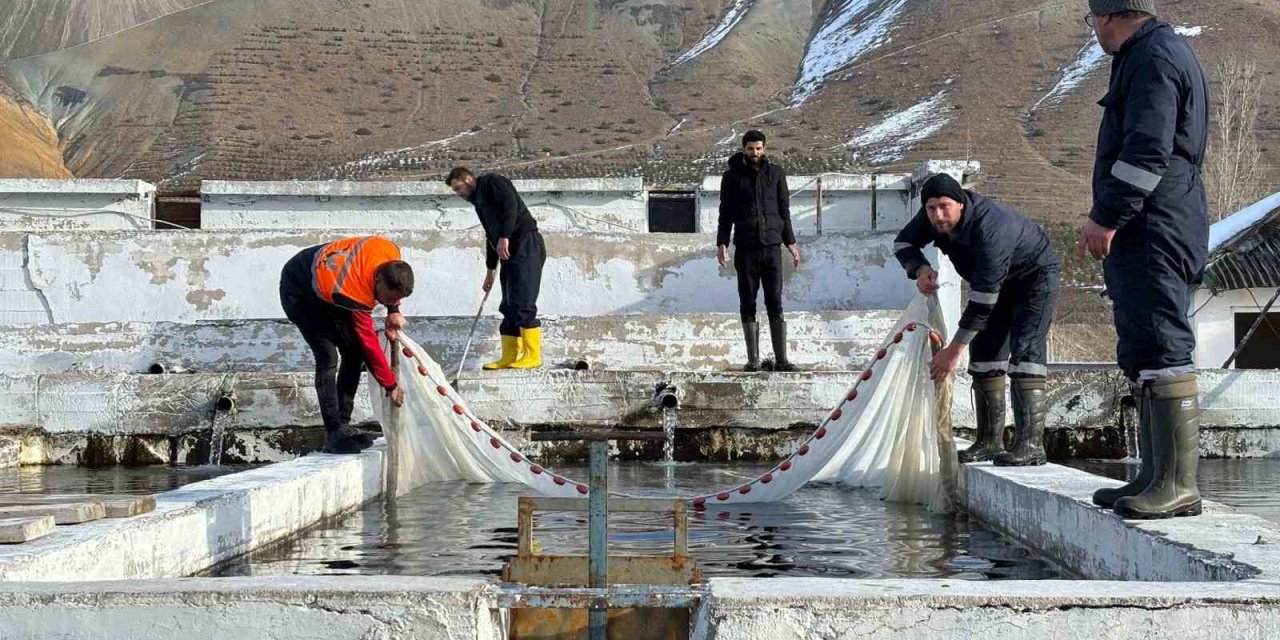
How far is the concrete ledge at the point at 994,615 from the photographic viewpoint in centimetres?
314

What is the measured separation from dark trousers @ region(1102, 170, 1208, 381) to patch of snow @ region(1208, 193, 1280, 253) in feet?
48.8

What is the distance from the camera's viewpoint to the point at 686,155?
78688 millimetres

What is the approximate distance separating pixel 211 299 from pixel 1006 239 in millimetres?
9794

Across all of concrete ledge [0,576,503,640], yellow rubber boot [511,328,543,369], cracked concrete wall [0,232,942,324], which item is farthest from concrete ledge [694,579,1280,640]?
cracked concrete wall [0,232,942,324]

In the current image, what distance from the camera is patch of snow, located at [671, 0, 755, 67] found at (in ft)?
361

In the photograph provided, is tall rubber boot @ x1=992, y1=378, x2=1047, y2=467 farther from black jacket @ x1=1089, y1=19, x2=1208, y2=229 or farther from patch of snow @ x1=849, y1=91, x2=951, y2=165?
patch of snow @ x1=849, y1=91, x2=951, y2=165

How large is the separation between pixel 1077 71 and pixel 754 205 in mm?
87196

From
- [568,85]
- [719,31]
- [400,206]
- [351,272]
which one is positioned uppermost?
[719,31]

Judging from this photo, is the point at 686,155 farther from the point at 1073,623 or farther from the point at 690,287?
the point at 1073,623

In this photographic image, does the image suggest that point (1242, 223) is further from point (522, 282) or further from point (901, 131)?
point (901, 131)

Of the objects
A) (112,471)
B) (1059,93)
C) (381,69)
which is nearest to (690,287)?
(112,471)

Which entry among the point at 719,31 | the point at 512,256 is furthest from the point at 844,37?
the point at 512,256

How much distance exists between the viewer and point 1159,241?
438cm

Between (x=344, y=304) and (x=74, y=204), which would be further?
(x=74, y=204)
